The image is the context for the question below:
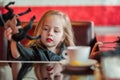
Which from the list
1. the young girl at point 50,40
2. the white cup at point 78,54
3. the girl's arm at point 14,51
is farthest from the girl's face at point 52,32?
the white cup at point 78,54

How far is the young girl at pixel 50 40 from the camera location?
132cm

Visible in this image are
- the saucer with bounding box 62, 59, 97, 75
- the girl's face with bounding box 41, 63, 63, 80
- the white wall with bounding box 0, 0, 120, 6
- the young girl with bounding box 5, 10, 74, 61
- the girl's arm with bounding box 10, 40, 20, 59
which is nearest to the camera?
the saucer with bounding box 62, 59, 97, 75

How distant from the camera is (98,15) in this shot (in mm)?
2340

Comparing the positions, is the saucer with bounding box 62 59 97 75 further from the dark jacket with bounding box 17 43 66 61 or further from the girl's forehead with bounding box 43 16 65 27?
the girl's forehead with bounding box 43 16 65 27

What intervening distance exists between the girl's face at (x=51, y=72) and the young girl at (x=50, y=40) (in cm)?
14

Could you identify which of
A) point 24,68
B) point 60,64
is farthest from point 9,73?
point 60,64

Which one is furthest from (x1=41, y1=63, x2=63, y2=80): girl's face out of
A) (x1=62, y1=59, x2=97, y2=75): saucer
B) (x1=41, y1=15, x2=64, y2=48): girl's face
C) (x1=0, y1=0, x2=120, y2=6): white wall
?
(x1=0, y1=0, x2=120, y2=6): white wall

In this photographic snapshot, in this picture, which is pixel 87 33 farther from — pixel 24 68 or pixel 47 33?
pixel 24 68

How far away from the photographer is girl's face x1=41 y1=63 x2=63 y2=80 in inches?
42.3

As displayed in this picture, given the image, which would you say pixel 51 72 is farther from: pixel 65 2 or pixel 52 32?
pixel 65 2

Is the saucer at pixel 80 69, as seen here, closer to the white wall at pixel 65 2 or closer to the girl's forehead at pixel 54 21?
the girl's forehead at pixel 54 21

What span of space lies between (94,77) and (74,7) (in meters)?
1.43

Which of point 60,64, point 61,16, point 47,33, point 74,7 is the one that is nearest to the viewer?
point 60,64

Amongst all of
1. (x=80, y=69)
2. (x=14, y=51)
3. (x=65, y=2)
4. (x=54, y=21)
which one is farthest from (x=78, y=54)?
(x=65, y=2)
